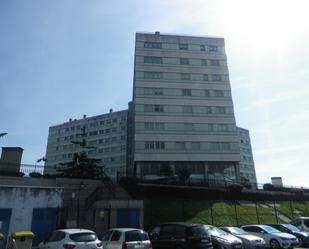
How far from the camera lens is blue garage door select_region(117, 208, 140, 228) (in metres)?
22.8

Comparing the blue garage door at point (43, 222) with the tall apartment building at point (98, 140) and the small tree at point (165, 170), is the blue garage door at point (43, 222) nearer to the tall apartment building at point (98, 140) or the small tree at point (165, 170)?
the small tree at point (165, 170)

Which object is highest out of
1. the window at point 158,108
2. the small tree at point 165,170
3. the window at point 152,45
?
the window at point 152,45

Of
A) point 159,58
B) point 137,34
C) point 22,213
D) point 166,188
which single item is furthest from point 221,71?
point 22,213

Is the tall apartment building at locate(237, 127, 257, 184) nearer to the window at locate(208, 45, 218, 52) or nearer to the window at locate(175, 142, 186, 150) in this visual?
the window at locate(208, 45, 218, 52)

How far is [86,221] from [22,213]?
6.11 meters

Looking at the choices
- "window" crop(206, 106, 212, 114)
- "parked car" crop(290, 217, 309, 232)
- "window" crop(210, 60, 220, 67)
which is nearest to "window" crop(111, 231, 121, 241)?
"parked car" crop(290, 217, 309, 232)

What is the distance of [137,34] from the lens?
206ft

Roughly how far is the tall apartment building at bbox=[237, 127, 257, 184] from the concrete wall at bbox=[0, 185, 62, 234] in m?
104

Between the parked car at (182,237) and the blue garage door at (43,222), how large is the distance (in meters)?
7.97

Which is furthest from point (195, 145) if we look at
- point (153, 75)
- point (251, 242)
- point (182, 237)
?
point (182, 237)

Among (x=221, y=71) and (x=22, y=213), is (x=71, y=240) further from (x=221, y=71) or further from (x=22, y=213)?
(x=221, y=71)

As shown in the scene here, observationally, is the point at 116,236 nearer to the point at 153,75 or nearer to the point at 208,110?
the point at 208,110

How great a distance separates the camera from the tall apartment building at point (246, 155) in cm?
11650

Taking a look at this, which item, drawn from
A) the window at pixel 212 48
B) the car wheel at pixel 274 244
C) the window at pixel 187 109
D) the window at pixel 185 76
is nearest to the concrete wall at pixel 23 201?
the car wheel at pixel 274 244
